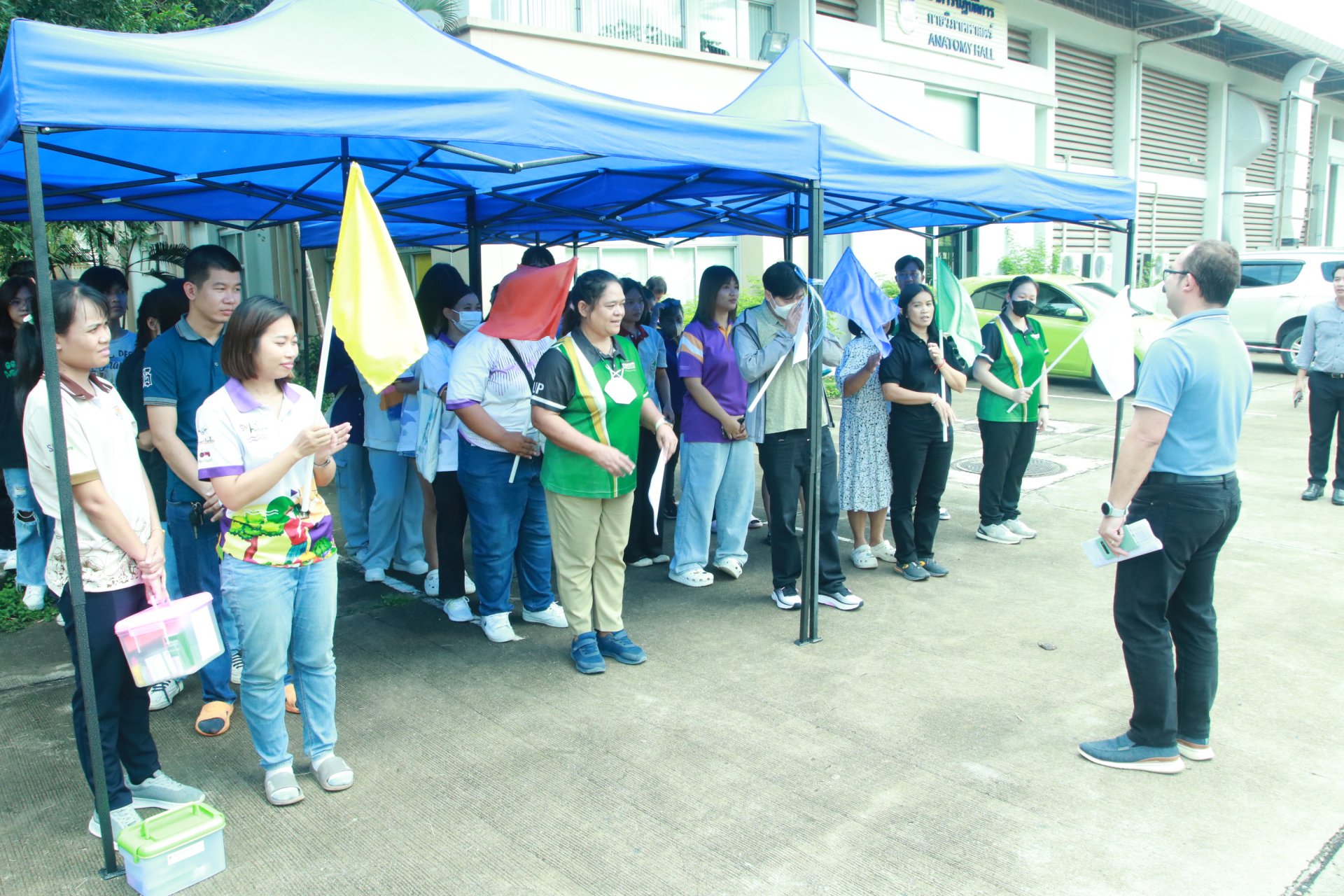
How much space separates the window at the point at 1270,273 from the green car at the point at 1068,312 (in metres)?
2.62

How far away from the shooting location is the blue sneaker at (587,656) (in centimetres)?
424

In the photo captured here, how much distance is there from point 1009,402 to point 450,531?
11.5 ft

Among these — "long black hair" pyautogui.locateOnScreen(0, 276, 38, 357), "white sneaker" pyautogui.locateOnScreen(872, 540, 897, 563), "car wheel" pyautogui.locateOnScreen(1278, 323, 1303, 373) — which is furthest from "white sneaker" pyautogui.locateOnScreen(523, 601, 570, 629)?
"car wheel" pyautogui.locateOnScreen(1278, 323, 1303, 373)

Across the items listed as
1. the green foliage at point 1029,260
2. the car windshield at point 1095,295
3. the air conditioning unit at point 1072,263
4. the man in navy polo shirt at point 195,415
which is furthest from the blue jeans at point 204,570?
the air conditioning unit at point 1072,263

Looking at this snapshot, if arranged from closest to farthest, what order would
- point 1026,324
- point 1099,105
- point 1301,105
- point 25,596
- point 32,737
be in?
point 32,737 < point 25,596 < point 1026,324 < point 1099,105 < point 1301,105

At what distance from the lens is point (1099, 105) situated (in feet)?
65.6

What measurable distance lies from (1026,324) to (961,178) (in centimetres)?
141

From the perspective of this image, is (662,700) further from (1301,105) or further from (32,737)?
(1301,105)

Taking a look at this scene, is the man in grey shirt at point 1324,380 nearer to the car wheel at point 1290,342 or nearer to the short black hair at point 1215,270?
the short black hair at point 1215,270

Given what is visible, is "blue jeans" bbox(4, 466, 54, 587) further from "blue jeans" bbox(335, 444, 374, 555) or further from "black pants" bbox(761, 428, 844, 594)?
"black pants" bbox(761, 428, 844, 594)

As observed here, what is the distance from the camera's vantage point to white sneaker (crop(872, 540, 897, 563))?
5887 mm

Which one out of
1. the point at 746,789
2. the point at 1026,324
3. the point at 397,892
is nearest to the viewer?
the point at 397,892

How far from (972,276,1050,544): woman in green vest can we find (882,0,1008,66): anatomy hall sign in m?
10.7

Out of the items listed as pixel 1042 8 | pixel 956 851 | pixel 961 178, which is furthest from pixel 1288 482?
pixel 1042 8
